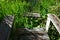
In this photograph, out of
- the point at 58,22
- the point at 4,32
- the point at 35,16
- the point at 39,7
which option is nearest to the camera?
the point at 4,32

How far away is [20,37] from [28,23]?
202cm

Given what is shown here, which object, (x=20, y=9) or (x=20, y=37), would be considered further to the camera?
(x=20, y=9)

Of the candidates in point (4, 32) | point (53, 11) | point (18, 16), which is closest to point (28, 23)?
point (18, 16)

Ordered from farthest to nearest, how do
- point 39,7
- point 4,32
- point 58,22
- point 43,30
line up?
point 39,7, point 43,30, point 58,22, point 4,32

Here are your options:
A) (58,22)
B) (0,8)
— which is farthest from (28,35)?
(0,8)

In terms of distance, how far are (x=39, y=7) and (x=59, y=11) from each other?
1.66 m

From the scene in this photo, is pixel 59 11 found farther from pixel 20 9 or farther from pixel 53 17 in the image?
pixel 53 17

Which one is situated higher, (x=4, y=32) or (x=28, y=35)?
(x=4, y=32)

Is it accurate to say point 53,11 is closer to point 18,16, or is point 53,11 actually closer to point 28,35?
point 18,16

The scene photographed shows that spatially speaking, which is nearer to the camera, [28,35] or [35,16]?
[28,35]

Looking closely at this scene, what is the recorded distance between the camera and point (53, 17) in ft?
17.5

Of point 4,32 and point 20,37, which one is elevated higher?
point 4,32

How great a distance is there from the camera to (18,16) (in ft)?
23.7

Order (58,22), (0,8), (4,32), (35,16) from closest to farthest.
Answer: (4,32), (58,22), (0,8), (35,16)
